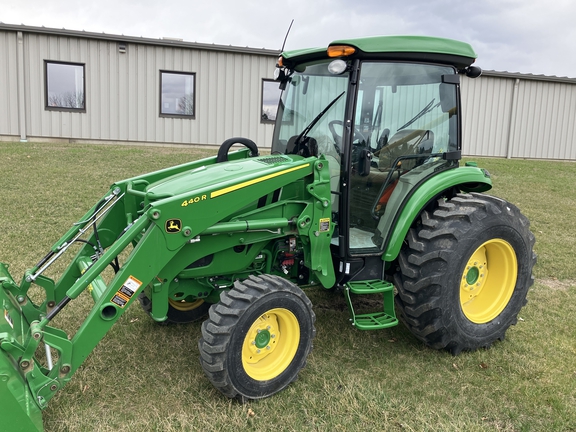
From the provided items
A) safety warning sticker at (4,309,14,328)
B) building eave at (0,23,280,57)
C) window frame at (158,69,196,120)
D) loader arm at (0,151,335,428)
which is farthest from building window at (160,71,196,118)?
safety warning sticker at (4,309,14,328)

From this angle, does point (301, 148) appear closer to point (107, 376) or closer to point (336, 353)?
point (336, 353)

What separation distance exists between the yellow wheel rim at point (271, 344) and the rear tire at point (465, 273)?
0.95 metres

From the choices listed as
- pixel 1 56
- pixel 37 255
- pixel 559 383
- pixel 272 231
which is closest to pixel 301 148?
pixel 272 231

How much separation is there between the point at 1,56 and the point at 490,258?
41.5 ft

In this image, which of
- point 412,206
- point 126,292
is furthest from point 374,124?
point 126,292

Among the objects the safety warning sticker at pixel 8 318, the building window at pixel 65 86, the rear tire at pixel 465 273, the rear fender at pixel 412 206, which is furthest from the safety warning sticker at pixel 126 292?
the building window at pixel 65 86

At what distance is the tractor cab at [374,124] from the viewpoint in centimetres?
362

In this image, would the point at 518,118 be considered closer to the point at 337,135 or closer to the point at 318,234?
the point at 337,135

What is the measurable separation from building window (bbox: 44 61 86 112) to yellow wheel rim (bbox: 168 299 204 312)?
34.5 feet

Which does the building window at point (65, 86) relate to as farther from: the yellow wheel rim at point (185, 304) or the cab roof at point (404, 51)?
the cab roof at point (404, 51)

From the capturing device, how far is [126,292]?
2963mm

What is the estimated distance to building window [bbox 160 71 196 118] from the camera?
13625mm

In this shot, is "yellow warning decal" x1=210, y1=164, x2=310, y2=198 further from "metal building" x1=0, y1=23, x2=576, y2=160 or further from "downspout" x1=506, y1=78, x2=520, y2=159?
"downspout" x1=506, y1=78, x2=520, y2=159

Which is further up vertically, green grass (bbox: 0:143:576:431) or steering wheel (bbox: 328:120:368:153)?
steering wheel (bbox: 328:120:368:153)
